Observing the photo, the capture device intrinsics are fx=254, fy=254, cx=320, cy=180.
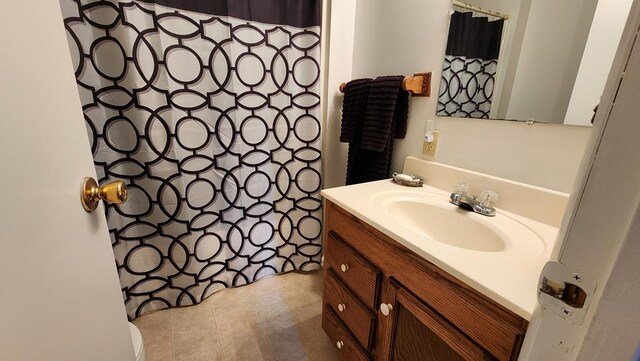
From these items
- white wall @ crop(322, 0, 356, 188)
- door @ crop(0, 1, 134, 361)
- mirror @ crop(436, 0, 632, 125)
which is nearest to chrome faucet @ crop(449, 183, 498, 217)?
mirror @ crop(436, 0, 632, 125)

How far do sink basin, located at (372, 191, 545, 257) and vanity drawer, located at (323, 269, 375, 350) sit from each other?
1.12 feet

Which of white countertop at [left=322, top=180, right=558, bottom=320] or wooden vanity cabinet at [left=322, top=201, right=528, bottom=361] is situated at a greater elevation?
white countertop at [left=322, top=180, right=558, bottom=320]

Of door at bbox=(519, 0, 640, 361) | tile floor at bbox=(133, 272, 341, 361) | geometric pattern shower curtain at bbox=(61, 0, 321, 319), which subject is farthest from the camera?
tile floor at bbox=(133, 272, 341, 361)

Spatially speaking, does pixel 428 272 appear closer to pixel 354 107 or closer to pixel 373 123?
pixel 373 123

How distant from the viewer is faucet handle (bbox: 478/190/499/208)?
90cm

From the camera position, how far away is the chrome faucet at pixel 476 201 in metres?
0.88

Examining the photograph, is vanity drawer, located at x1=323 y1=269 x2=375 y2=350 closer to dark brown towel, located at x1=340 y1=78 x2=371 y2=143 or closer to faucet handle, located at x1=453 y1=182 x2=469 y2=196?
faucet handle, located at x1=453 y1=182 x2=469 y2=196

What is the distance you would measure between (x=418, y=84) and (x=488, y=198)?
55 cm

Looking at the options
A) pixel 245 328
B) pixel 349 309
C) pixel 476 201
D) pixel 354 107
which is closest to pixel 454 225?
pixel 476 201

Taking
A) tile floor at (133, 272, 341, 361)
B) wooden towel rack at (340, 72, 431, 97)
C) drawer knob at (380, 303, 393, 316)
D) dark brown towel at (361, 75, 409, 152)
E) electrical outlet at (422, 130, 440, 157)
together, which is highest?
wooden towel rack at (340, 72, 431, 97)

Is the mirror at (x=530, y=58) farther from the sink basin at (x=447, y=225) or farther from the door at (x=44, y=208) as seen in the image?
the door at (x=44, y=208)

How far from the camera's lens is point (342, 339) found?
3.51ft

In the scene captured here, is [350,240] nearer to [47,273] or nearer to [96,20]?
[47,273]

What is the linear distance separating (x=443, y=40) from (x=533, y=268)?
0.90 meters
